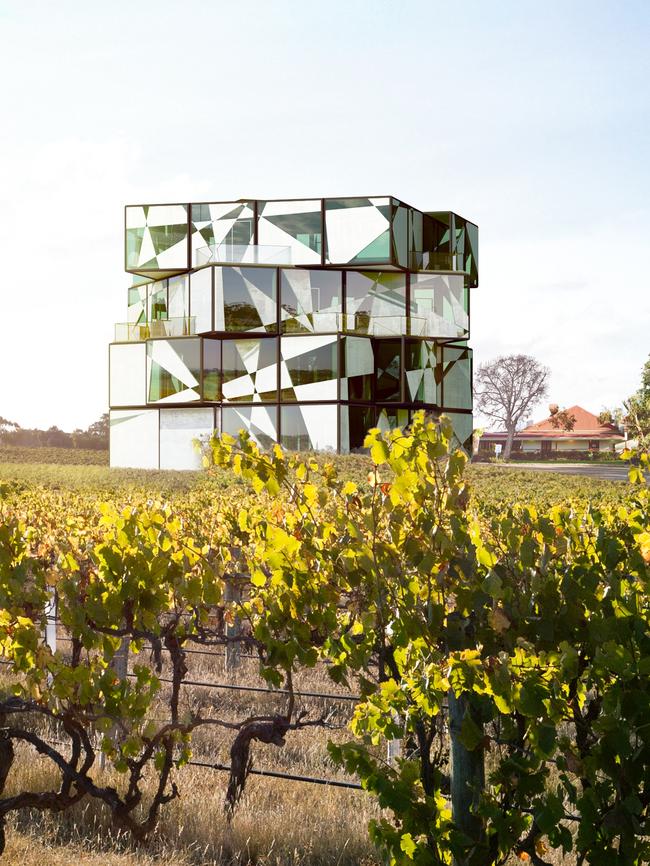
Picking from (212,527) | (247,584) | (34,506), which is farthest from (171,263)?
(247,584)

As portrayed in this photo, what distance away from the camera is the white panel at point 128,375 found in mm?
37000

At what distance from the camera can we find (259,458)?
3.36 metres

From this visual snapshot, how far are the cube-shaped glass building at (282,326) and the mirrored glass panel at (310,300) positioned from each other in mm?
Answer: 54

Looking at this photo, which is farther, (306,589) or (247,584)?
(247,584)

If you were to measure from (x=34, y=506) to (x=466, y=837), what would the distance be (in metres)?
8.77

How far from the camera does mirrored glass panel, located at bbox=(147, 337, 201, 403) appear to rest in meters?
34.9

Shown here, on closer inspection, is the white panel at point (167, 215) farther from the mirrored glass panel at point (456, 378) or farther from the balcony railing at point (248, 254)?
the mirrored glass panel at point (456, 378)

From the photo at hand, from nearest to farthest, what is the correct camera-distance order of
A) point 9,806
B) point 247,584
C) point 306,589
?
point 306,589 → point 9,806 → point 247,584

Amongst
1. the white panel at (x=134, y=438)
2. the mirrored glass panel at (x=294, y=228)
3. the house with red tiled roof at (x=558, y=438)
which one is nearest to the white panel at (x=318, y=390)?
the mirrored glass panel at (x=294, y=228)

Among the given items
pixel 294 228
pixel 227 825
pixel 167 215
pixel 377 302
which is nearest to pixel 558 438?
pixel 377 302

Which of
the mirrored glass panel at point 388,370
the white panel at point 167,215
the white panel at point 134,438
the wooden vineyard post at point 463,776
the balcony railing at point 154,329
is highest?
the white panel at point 167,215

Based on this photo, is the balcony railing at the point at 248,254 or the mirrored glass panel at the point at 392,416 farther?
the mirrored glass panel at the point at 392,416

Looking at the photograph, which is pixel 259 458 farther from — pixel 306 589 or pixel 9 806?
pixel 9 806

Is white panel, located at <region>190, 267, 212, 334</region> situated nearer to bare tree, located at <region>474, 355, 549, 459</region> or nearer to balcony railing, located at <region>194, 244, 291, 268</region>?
balcony railing, located at <region>194, 244, 291, 268</region>
